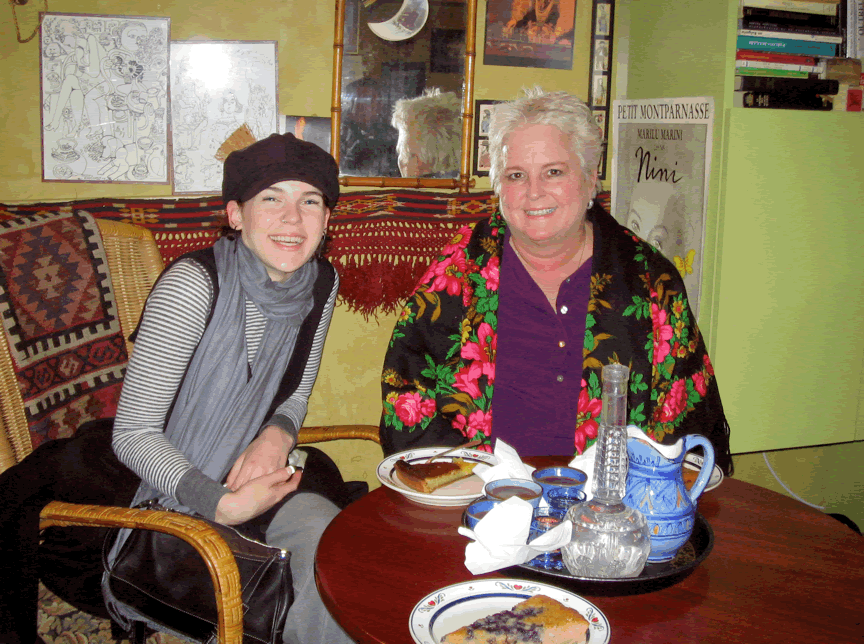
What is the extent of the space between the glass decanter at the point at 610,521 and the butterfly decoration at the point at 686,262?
1434 millimetres

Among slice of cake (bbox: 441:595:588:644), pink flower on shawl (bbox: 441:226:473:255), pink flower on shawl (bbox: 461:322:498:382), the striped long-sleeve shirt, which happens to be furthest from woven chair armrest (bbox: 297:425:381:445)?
slice of cake (bbox: 441:595:588:644)

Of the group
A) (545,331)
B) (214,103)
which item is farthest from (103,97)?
(545,331)

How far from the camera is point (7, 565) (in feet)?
4.18

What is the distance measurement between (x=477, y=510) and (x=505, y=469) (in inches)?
4.6

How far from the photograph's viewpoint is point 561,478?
1.09m

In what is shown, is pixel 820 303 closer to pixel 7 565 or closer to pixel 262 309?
pixel 262 309

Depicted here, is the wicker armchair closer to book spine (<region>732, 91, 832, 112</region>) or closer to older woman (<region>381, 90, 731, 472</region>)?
older woman (<region>381, 90, 731, 472</region>)

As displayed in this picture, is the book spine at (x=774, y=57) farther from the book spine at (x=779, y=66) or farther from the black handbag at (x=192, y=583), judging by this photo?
the black handbag at (x=192, y=583)

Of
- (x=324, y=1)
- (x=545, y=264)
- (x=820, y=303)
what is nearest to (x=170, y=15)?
(x=324, y=1)

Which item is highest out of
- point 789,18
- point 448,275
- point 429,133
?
point 789,18

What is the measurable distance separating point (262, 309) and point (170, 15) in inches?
42.7

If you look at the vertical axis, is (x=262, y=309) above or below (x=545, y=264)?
below

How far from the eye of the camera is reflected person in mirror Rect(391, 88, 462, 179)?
7.60ft

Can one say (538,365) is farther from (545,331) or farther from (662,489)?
(662,489)
